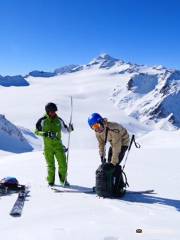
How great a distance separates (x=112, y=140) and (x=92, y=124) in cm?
65

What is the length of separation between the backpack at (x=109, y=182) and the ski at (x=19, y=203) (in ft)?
5.81

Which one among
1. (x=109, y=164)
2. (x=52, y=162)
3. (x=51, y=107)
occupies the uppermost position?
(x=51, y=107)

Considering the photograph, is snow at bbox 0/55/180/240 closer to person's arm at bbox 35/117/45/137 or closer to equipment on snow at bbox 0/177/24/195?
equipment on snow at bbox 0/177/24/195

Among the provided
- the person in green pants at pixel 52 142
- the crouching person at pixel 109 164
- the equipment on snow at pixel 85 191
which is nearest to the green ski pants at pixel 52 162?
the person in green pants at pixel 52 142

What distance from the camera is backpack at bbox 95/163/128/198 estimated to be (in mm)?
10695

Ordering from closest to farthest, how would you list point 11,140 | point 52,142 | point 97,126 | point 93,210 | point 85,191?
point 93,210
point 97,126
point 85,191
point 52,142
point 11,140

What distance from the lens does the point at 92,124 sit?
10.9 m

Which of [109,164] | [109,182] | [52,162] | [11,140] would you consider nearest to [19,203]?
[109,182]

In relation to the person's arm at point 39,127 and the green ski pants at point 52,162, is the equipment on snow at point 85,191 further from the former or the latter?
the person's arm at point 39,127

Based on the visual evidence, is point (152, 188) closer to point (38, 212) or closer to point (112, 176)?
point (112, 176)

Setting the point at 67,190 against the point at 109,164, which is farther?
the point at 67,190

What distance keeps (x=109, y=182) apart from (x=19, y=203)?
2.13 meters

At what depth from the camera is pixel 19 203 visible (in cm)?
1012

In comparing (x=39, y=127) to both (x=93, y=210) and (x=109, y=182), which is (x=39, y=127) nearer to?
(x=109, y=182)
